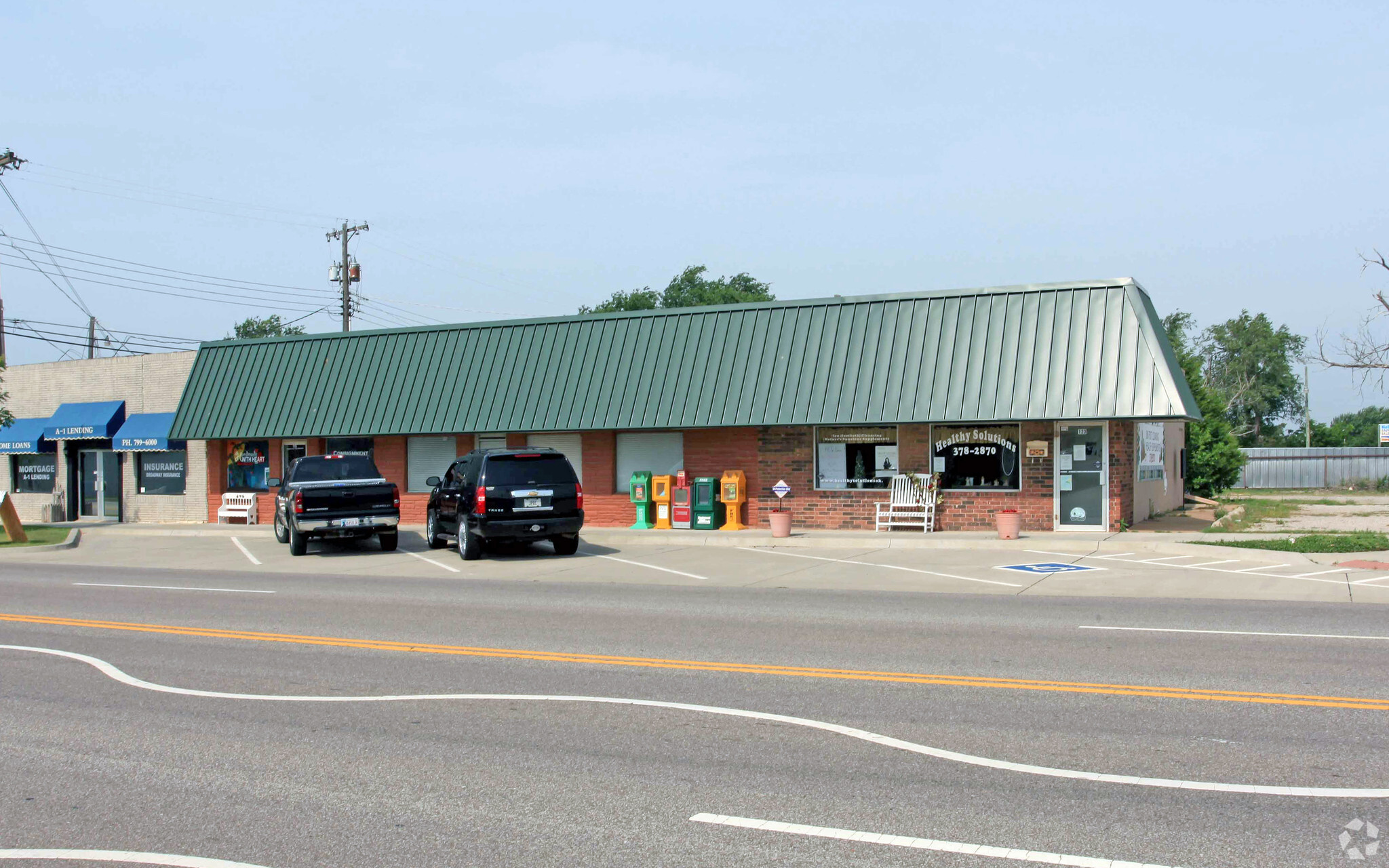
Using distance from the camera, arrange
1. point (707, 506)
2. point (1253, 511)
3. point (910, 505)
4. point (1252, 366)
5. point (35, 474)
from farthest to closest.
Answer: point (1252, 366) < point (35, 474) < point (1253, 511) < point (707, 506) < point (910, 505)

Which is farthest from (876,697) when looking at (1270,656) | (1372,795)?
(1270,656)

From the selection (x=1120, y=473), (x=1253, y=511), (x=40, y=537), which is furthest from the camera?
(x=1253, y=511)

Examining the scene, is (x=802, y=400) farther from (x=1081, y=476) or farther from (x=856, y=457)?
(x=1081, y=476)

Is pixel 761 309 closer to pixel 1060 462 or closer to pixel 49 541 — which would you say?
pixel 1060 462

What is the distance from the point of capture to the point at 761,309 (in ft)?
83.6

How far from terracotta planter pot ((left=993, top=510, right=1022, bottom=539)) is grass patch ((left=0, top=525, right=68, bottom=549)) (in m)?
22.0

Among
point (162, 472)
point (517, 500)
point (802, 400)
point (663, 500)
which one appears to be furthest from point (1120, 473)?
point (162, 472)

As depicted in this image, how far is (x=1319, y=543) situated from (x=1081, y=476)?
4584 mm

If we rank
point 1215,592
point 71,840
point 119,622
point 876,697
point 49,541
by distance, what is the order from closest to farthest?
point 71,840 → point 876,697 → point 119,622 → point 1215,592 → point 49,541

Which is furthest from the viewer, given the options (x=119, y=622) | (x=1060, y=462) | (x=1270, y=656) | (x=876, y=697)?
(x=1060, y=462)

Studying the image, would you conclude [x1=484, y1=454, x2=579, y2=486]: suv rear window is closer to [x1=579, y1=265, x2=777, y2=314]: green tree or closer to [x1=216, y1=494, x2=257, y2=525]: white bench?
[x1=216, y1=494, x2=257, y2=525]: white bench

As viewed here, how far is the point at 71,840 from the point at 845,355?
20.1 m

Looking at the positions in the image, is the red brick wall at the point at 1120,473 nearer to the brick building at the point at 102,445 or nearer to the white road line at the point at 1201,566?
the white road line at the point at 1201,566

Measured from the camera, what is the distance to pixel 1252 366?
86.4 meters
